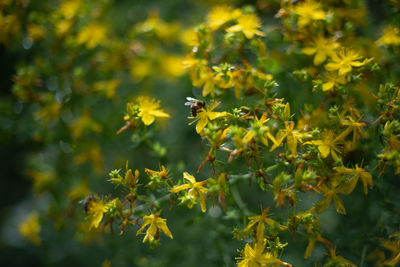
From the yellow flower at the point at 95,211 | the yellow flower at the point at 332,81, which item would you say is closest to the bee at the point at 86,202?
the yellow flower at the point at 95,211

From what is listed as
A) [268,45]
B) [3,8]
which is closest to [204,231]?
[268,45]

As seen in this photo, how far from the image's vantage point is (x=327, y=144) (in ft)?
4.60

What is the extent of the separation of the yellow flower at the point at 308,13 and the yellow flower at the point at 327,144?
2.18ft

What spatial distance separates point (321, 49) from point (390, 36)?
363 millimetres

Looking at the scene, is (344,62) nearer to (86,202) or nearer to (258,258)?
(258,258)

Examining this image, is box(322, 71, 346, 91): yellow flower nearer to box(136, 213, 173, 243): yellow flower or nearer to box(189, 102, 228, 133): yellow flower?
box(189, 102, 228, 133): yellow flower

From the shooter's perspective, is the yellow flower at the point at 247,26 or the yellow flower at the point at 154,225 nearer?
the yellow flower at the point at 154,225

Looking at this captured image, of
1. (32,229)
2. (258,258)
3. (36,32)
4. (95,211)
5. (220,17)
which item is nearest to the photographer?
(258,258)

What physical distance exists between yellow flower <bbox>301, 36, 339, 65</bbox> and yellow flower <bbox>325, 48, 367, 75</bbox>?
1.9 inches

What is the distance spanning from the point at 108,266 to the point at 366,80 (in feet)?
5.96

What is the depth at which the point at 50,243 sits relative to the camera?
264 centimetres

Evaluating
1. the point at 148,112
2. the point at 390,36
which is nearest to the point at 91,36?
the point at 148,112

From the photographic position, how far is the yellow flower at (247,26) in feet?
5.76

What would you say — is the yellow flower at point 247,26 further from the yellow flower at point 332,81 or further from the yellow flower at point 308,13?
the yellow flower at point 332,81
